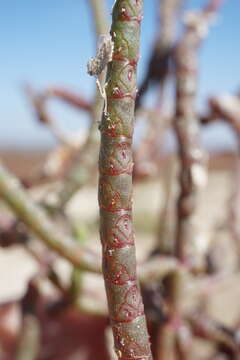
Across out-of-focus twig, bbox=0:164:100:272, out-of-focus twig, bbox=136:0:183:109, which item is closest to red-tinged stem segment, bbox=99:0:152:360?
out-of-focus twig, bbox=0:164:100:272

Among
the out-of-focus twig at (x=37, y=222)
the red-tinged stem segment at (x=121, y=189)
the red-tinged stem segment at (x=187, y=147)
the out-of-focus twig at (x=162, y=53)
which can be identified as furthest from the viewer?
the out-of-focus twig at (x=162, y=53)

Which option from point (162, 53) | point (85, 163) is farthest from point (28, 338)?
point (162, 53)

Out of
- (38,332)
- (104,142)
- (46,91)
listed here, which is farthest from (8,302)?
(104,142)

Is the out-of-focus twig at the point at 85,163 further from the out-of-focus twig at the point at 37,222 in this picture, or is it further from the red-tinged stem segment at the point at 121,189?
the red-tinged stem segment at the point at 121,189

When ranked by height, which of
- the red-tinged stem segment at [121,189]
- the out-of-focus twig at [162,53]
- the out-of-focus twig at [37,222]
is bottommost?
the red-tinged stem segment at [121,189]

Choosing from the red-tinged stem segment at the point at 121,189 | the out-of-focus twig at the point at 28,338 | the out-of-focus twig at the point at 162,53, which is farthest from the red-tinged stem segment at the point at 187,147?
the red-tinged stem segment at the point at 121,189

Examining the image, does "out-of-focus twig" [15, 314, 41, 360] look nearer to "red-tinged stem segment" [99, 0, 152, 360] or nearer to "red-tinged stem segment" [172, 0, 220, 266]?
"red-tinged stem segment" [172, 0, 220, 266]

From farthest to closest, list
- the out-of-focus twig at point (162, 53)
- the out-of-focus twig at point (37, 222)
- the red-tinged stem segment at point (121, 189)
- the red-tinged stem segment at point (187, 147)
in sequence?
the out-of-focus twig at point (162, 53)
the red-tinged stem segment at point (187, 147)
the out-of-focus twig at point (37, 222)
the red-tinged stem segment at point (121, 189)

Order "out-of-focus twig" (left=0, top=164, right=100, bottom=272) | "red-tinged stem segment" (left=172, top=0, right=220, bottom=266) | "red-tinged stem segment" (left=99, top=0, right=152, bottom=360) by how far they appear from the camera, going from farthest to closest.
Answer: "red-tinged stem segment" (left=172, top=0, right=220, bottom=266) → "out-of-focus twig" (left=0, top=164, right=100, bottom=272) → "red-tinged stem segment" (left=99, top=0, right=152, bottom=360)
